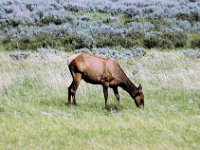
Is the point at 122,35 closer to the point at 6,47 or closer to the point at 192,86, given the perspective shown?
the point at 6,47

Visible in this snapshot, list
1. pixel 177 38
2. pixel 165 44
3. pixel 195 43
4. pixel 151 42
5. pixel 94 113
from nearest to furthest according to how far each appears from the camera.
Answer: pixel 94 113 → pixel 165 44 → pixel 151 42 → pixel 195 43 → pixel 177 38

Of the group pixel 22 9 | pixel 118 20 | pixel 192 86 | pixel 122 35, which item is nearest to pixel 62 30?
pixel 122 35

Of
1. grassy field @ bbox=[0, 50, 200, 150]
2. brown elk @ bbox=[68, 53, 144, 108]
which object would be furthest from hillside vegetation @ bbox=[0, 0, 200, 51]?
brown elk @ bbox=[68, 53, 144, 108]

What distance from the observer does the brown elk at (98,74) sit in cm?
1255

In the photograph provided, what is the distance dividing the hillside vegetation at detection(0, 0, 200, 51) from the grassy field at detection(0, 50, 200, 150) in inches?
281

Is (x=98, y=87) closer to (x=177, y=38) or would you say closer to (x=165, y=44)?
(x=165, y=44)

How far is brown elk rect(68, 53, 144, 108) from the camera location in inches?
494

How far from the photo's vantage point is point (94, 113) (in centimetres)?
1168

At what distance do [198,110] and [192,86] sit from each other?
277 centimetres

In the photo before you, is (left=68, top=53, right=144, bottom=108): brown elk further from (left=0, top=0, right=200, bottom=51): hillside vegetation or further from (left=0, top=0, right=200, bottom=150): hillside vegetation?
(left=0, top=0, right=200, bottom=51): hillside vegetation

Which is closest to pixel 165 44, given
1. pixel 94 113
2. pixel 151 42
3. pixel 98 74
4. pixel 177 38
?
pixel 151 42

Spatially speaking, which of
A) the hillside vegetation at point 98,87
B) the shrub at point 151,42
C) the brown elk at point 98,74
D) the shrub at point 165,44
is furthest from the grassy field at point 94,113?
the shrub at point 151,42

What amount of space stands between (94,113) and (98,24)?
61.2 ft

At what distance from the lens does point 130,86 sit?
42.4ft
